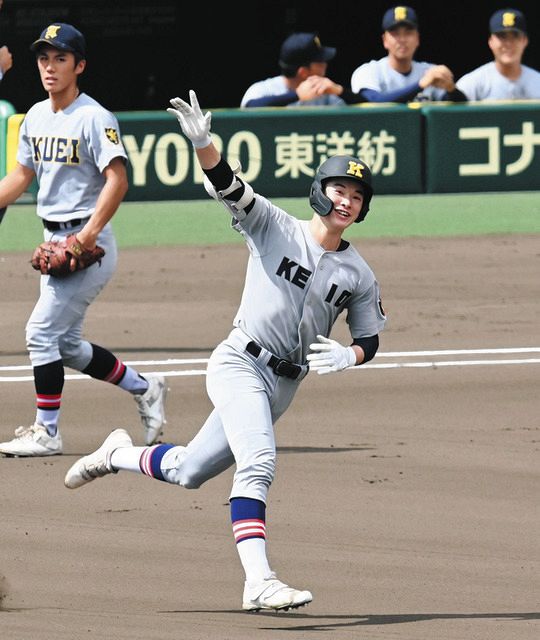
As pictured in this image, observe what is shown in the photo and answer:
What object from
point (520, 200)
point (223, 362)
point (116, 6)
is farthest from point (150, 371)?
point (116, 6)

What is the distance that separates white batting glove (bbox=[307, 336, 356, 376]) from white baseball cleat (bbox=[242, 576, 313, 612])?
0.92m

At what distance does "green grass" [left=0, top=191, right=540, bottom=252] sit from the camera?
643 inches

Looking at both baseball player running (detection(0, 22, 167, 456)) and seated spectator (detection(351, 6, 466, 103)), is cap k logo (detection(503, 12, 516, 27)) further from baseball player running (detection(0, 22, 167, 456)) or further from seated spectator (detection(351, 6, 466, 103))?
baseball player running (detection(0, 22, 167, 456))

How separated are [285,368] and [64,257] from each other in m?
2.34

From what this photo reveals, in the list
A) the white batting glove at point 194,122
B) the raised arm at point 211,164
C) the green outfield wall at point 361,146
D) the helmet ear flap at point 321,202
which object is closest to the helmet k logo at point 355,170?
the helmet ear flap at point 321,202

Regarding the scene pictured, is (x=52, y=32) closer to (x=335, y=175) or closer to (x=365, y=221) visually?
(x=335, y=175)

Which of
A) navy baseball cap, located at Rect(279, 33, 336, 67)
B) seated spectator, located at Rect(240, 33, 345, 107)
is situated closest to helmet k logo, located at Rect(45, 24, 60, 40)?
navy baseball cap, located at Rect(279, 33, 336, 67)

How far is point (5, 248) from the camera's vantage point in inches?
639

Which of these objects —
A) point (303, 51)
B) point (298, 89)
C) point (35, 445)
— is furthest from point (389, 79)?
point (35, 445)

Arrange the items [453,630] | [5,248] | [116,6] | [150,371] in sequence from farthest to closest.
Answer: [116,6], [5,248], [150,371], [453,630]

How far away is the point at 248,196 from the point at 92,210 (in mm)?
2524

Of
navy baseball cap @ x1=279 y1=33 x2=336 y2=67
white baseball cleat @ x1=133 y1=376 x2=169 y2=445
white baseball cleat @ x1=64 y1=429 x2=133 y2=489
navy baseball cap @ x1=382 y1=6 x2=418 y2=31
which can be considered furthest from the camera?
navy baseball cap @ x1=382 y1=6 x2=418 y2=31

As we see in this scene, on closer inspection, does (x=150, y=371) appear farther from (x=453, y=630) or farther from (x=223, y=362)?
(x=453, y=630)

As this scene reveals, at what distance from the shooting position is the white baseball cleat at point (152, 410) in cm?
900
